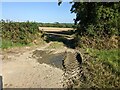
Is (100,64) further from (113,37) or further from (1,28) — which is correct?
(1,28)

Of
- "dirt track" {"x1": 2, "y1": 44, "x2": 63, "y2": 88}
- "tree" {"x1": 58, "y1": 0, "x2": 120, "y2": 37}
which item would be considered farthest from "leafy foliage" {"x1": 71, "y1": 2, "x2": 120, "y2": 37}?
"dirt track" {"x1": 2, "y1": 44, "x2": 63, "y2": 88}

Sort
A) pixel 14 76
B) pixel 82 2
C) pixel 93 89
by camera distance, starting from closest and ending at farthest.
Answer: pixel 93 89 < pixel 14 76 < pixel 82 2

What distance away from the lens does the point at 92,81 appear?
11.4 m

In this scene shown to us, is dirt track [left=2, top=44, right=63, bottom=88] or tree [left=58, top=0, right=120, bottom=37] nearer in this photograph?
dirt track [left=2, top=44, right=63, bottom=88]

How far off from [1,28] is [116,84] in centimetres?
1853

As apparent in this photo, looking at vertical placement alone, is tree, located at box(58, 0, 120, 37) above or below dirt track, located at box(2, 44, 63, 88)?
above

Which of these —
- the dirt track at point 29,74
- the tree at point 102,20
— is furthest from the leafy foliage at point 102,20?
the dirt track at point 29,74

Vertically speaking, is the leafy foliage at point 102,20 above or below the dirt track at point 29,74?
above

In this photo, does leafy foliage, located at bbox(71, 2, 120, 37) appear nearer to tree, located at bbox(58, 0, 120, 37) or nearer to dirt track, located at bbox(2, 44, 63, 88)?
tree, located at bbox(58, 0, 120, 37)

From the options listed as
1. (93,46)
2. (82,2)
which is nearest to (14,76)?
(93,46)

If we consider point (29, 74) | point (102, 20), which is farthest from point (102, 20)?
point (29, 74)

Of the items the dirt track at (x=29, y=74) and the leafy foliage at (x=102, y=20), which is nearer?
the dirt track at (x=29, y=74)

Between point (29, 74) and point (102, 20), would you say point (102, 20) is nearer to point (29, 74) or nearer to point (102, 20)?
point (102, 20)

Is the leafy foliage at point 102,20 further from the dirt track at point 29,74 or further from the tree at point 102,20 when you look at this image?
the dirt track at point 29,74
